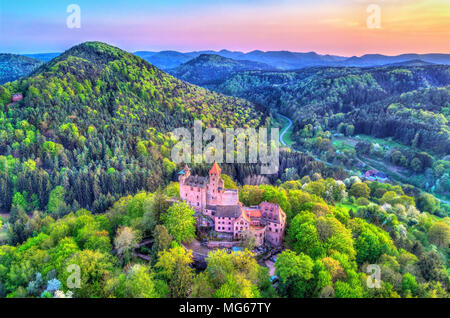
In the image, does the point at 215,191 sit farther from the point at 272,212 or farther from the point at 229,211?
the point at 272,212

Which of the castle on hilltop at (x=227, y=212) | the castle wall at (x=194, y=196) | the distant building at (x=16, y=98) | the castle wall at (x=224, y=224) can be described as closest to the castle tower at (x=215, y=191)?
the castle on hilltop at (x=227, y=212)

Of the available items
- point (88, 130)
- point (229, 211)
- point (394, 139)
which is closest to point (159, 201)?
point (229, 211)

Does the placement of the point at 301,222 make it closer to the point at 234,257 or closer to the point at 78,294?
the point at 234,257

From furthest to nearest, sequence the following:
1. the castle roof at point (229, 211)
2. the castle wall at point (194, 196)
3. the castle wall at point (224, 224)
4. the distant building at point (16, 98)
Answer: the distant building at point (16, 98) < the castle wall at point (194, 196) < the castle wall at point (224, 224) < the castle roof at point (229, 211)

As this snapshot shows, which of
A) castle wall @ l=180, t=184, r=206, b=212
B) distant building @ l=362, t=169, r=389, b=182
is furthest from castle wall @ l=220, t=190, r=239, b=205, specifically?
distant building @ l=362, t=169, r=389, b=182

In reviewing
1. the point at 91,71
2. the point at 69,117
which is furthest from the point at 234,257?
the point at 91,71

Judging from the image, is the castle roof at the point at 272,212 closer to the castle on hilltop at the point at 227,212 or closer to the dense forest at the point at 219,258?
the castle on hilltop at the point at 227,212
